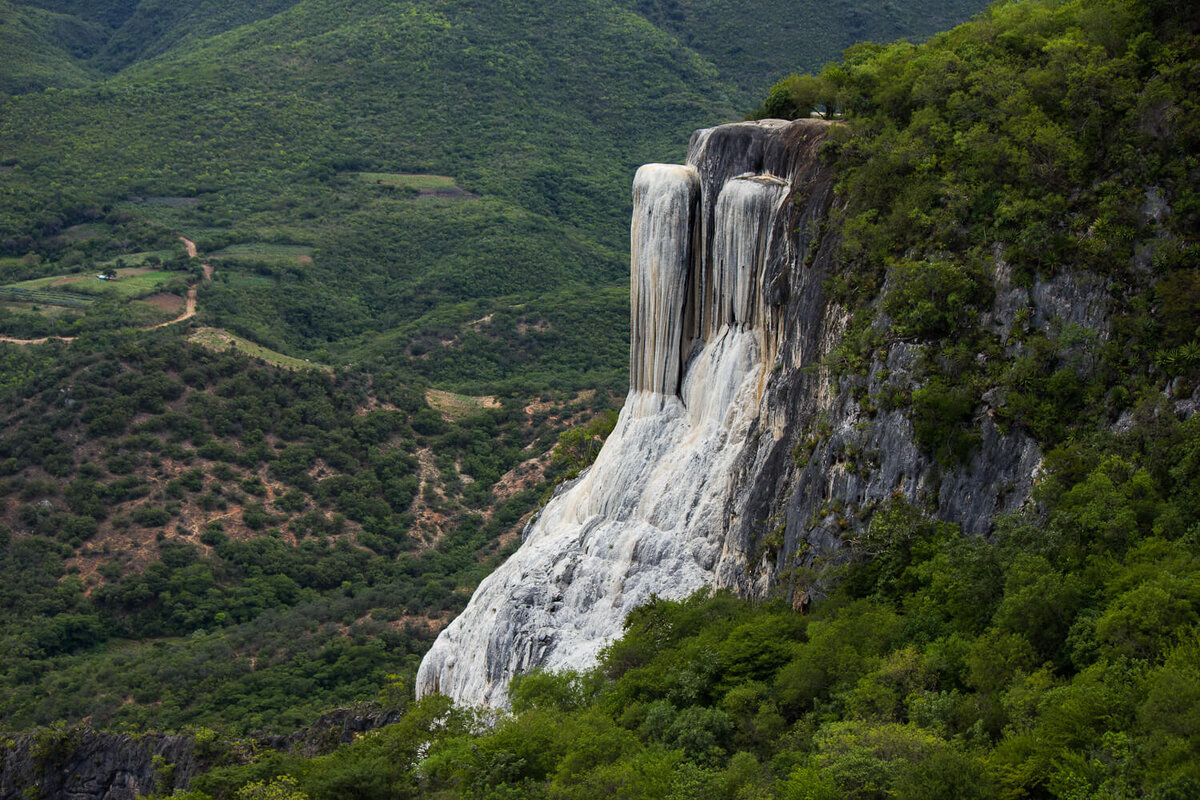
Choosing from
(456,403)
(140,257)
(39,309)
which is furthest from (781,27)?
→ (39,309)

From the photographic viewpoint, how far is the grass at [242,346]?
72.4 metres

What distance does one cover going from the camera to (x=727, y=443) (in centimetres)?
2555

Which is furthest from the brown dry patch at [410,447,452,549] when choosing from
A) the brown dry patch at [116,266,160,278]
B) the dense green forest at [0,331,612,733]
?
the brown dry patch at [116,266,160,278]

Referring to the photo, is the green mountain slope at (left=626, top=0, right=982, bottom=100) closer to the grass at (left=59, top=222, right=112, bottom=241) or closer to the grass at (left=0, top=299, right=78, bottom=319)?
the grass at (left=59, top=222, right=112, bottom=241)

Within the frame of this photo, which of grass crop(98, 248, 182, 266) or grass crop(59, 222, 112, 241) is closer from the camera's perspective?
grass crop(98, 248, 182, 266)

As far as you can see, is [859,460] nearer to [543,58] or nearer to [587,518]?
Answer: [587,518]

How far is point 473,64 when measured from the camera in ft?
397

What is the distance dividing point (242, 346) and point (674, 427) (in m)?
52.0

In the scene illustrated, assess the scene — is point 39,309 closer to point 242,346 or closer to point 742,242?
point 242,346

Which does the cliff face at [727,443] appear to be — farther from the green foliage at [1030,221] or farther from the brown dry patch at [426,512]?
the brown dry patch at [426,512]

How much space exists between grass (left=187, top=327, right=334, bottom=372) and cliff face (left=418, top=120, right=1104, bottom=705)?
152ft

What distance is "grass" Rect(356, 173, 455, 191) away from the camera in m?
106

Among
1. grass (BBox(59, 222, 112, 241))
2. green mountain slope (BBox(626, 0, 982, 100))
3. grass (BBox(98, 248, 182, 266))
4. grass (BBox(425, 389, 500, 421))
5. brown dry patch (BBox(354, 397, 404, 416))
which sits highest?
green mountain slope (BBox(626, 0, 982, 100))

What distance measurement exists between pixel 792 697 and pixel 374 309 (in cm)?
7416
